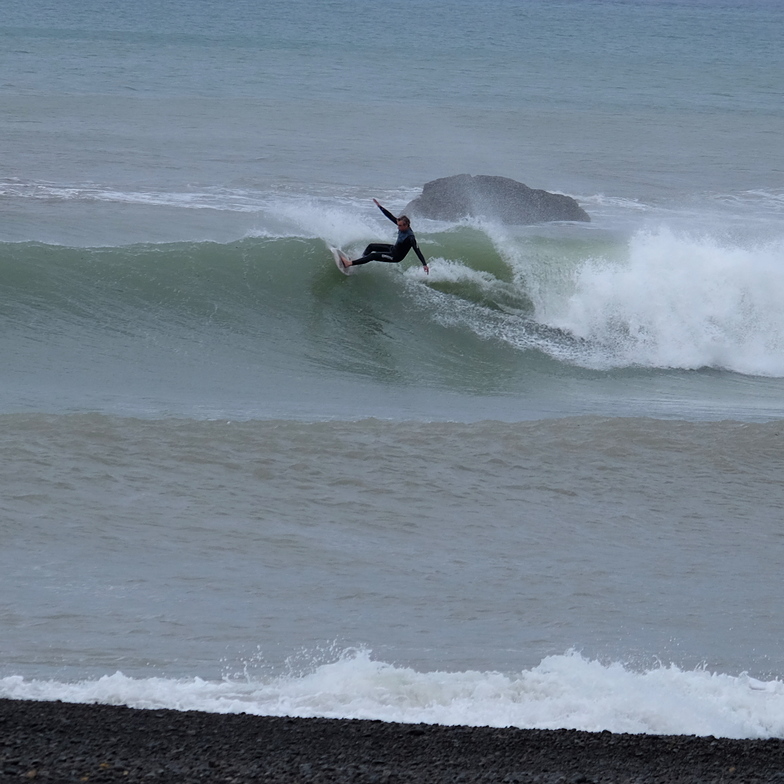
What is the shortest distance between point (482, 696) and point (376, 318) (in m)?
8.32

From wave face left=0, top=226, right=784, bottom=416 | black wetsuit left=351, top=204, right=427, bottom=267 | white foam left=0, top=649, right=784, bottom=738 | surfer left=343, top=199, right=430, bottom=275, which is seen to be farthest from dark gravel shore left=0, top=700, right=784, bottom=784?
black wetsuit left=351, top=204, right=427, bottom=267

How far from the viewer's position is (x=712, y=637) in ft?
20.2

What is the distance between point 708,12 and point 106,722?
126830 mm

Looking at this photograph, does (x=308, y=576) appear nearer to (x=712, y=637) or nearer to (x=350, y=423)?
(x=712, y=637)

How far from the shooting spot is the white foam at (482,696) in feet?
16.7

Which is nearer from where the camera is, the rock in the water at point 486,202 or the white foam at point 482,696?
the white foam at point 482,696

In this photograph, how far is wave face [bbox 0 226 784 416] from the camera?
37.3 ft

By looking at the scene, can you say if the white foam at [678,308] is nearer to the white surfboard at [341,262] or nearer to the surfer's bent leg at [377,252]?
the surfer's bent leg at [377,252]

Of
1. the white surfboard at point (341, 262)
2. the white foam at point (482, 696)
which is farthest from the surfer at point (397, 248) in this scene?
the white foam at point (482, 696)

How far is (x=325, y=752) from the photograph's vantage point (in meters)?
4.59

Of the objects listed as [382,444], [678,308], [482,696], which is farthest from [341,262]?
[482,696]

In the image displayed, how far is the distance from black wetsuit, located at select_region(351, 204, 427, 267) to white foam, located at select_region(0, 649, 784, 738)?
755 cm

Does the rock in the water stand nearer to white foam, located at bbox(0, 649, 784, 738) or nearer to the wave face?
the wave face

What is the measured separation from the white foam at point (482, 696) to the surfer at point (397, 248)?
24.4 feet
